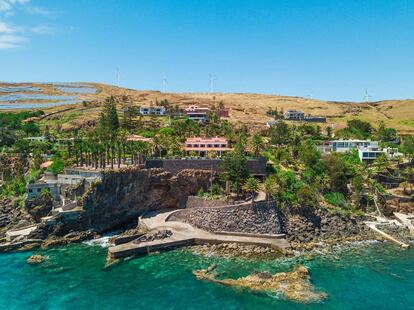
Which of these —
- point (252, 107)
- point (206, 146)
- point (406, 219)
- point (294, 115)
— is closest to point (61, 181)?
point (206, 146)

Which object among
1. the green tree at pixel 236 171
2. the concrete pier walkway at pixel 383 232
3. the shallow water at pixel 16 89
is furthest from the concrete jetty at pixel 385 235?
the shallow water at pixel 16 89

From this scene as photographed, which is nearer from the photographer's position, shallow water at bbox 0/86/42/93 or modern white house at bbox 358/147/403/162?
modern white house at bbox 358/147/403/162

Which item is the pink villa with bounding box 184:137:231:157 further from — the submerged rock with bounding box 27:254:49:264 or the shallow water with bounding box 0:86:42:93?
the shallow water with bounding box 0:86:42:93

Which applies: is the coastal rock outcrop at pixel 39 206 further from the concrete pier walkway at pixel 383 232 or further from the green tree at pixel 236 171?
the concrete pier walkway at pixel 383 232

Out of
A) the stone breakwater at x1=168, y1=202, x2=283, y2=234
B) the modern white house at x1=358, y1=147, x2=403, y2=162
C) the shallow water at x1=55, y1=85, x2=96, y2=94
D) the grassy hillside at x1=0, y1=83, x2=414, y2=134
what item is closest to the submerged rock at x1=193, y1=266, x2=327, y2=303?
the stone breakwater at x1=168, y1=202, x2=283, y2=234

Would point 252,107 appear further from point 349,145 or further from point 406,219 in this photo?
point 406,219
